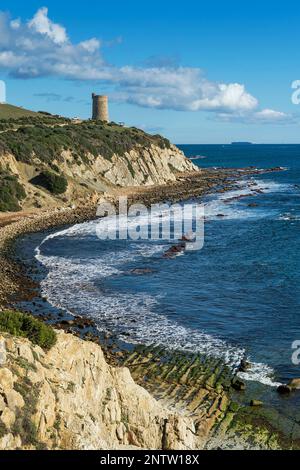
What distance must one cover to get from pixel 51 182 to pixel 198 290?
39.2m

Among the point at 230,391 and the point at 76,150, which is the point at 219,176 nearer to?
the point at 76,150

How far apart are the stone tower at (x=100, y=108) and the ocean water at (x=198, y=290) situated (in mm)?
86330

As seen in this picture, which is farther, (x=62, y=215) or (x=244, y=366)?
(x=62, y=215)

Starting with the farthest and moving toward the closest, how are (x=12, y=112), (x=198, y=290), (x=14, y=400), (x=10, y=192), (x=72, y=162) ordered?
(x=12, y=112), (x=72, y=162), (x=10, y=192), (x=198, y=290), (x=14, y=400)

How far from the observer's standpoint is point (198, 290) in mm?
35375

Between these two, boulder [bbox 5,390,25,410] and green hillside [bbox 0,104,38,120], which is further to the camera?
green hillside [bbox 0,104,38,120]

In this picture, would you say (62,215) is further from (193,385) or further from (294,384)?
(294,384)

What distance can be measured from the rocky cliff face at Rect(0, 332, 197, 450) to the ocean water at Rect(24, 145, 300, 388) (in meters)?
8.89

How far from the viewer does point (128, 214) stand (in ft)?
225

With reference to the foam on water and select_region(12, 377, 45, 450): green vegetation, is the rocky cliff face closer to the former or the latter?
select_region(12, 377, 45, 450): green vegetation

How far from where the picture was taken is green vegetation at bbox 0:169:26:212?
59312 mm

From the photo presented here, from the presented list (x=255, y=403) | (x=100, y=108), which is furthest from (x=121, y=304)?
(x=100, y=108)

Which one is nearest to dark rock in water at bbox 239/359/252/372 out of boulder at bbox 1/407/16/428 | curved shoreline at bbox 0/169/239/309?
boulder at bbox 1/407/16/428
